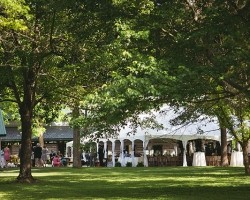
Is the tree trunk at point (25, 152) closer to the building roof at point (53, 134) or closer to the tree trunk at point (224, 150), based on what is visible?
the tree trunk at point (224, 150)

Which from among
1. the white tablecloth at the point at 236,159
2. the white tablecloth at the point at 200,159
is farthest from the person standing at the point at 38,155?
the white tablecloth at the point at 236,159

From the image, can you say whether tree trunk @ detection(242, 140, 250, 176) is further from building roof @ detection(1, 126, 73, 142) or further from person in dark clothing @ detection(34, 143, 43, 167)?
building roof @ detection(1, 126, 73, 142)

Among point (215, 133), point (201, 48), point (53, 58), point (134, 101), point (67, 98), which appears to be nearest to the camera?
point (134, 101)

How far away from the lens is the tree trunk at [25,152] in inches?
894

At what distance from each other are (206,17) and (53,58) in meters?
8.92

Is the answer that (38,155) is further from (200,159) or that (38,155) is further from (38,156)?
(200,159)

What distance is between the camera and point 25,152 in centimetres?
2317

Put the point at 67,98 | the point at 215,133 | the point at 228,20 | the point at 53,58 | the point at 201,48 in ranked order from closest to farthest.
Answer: the point at 228,20
the point at 201,48
the point at 53,58
the point at 67,98
the point at 215,133

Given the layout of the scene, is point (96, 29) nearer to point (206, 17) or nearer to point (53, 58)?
point (206, 17)

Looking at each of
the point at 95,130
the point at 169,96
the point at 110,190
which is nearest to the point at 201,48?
the point at 169,96

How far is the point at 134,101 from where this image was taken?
1320cm

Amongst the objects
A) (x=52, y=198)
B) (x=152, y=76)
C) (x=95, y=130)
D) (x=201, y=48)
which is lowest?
(x=52, y=198)

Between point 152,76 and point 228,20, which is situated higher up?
point 228,20

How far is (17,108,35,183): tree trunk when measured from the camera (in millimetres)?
22719
